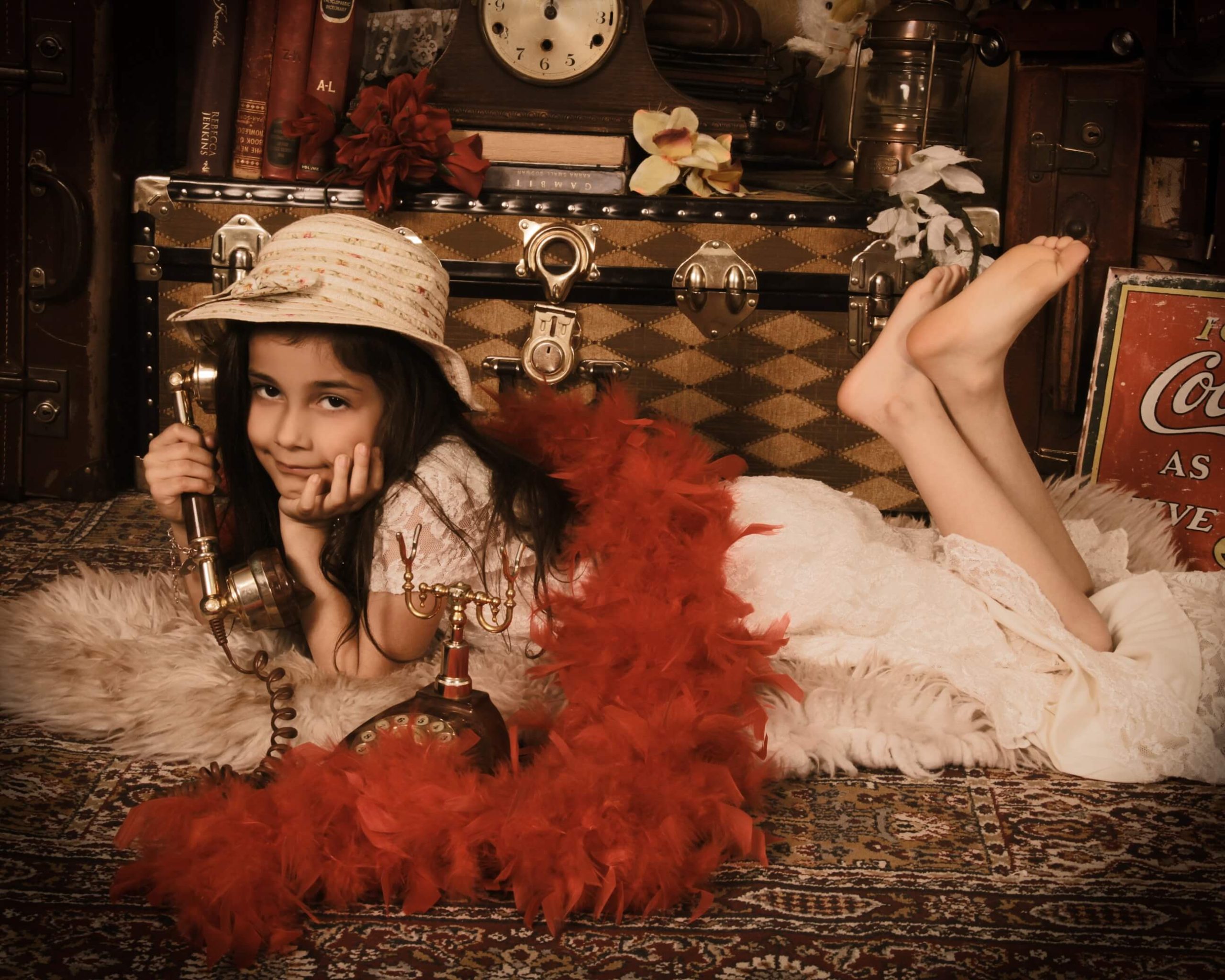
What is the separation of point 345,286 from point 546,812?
0.63 metres

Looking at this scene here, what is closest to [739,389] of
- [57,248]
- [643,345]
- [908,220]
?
[643,345]

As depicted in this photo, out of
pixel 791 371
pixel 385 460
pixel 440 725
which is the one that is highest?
pixel 791 371

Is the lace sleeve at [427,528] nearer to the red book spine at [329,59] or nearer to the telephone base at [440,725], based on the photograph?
the telephone base at [440,725]

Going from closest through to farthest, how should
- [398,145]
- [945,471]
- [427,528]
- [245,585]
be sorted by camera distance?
[245,585] → [427,528] → [945,471] → [398,145]

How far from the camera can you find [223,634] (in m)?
1.41

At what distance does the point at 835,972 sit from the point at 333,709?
65 cm

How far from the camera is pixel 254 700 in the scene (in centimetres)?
150

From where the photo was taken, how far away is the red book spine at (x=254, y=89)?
7.03 ft

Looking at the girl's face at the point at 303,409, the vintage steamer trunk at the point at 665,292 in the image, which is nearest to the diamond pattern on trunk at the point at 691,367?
the vintage steamer trunk at the point at 665,292

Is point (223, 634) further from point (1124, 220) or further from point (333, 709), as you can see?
point (1124, 220)

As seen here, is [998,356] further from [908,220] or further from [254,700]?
[254,700]

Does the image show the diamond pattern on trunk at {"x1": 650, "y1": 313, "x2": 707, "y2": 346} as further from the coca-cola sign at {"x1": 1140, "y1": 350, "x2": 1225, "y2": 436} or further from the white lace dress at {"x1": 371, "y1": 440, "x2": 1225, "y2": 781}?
the coca-cola sign at {"x1": 1140, "y1": 350, "x2": 1225, "y2": 436}

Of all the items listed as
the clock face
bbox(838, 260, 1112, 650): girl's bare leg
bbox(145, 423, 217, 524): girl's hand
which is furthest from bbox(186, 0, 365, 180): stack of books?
bbox(838, 260, 1112, 650): girl's bare leg

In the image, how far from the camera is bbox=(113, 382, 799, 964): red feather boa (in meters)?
1.12
